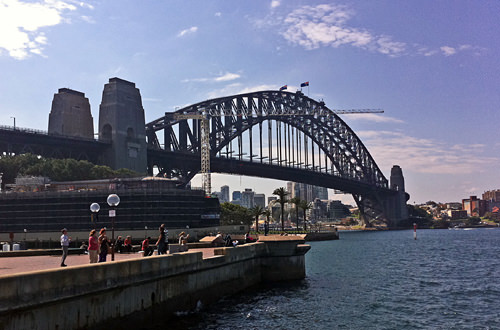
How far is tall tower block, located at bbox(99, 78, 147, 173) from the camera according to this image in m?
142

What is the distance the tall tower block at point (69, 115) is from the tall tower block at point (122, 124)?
7911 mm

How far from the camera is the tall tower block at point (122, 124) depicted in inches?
5595

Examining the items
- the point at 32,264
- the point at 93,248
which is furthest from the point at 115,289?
the point at 32,264

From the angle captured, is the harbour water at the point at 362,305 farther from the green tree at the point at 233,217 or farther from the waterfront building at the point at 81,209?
the green tree at the point at 233,217

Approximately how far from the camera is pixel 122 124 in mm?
143375

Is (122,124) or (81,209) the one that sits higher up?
(122,124)

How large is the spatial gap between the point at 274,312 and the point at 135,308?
35.3 ft

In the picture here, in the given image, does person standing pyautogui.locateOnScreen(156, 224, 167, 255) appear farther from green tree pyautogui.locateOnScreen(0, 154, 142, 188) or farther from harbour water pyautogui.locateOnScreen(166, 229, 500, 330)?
green tree pyautogui.locateOnScreen(0, 154, 142, 188)

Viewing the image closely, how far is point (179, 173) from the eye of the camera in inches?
7047

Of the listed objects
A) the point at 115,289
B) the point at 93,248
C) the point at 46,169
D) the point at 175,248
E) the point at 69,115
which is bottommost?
the point at 115,289

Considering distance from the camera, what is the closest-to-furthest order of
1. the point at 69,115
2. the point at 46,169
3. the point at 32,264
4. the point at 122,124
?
the point at 32,264
the point at 46,169
the point at 122,124
the point at 69,115

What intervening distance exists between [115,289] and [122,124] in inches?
5044

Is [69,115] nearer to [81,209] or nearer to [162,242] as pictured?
[81,209]

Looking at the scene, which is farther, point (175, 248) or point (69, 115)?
point (69, 115)
